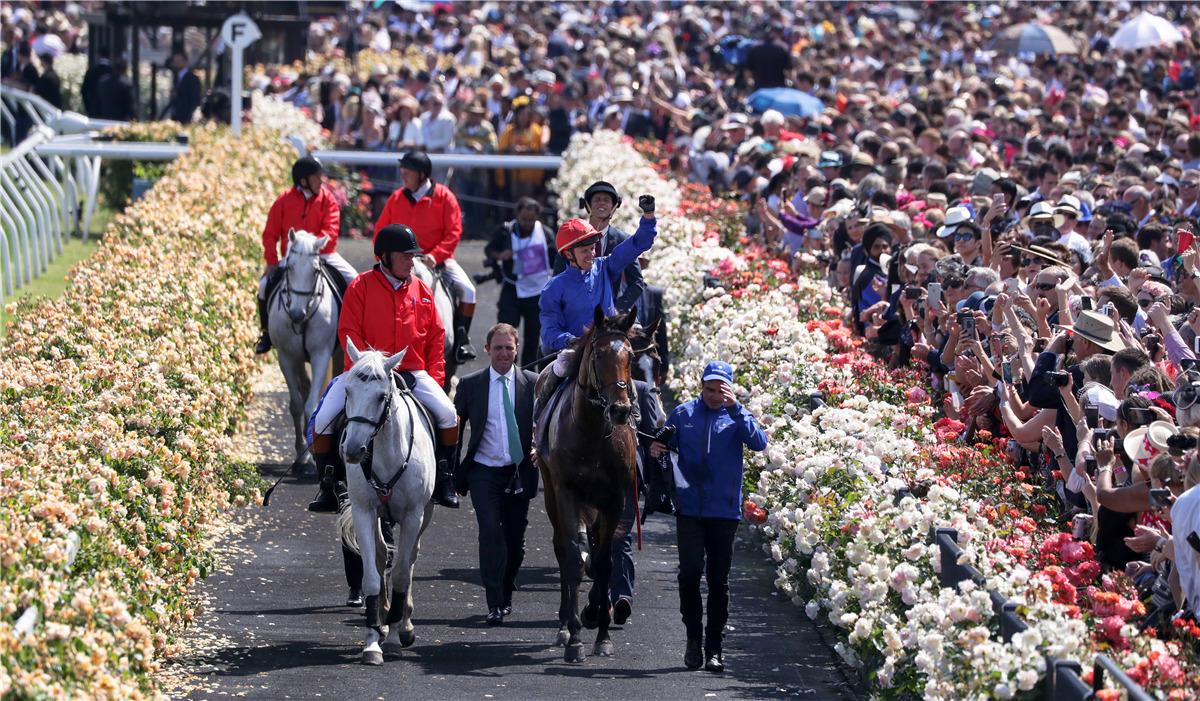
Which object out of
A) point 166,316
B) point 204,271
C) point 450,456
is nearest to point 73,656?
point 450,456

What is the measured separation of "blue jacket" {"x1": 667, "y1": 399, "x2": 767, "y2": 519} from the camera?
978 centimetres

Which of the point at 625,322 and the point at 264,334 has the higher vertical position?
the point at 625,322

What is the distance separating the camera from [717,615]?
9.74 m

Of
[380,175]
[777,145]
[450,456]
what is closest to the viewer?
[450,456]

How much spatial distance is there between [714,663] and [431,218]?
6.20m

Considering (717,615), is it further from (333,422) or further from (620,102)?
(620,102)

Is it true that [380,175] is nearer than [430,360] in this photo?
Answer: No

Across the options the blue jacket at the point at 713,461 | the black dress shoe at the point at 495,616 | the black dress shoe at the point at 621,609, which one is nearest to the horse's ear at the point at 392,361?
the blue jacket at the point at 713,461

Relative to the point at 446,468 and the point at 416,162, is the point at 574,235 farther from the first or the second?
the point at 416,162

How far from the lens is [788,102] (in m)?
27.8

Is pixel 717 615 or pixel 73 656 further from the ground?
pixel 73 656

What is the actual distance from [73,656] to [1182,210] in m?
11.1

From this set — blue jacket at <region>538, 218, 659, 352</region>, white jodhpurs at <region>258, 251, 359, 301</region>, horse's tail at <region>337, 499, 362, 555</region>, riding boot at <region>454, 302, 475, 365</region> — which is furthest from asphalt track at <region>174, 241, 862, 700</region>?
riding boot at <region>454, 302, 475, 365</region>

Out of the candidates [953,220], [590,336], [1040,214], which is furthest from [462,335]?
[590,336]
